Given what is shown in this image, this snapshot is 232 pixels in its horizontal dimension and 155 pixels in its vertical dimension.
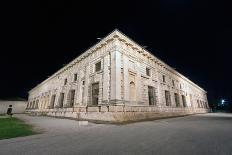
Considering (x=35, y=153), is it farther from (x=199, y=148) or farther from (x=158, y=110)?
(x=158, y=110)

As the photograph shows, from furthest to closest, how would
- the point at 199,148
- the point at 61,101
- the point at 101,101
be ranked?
the point at 61,101 → the point at 101,101 → the point at 199,148

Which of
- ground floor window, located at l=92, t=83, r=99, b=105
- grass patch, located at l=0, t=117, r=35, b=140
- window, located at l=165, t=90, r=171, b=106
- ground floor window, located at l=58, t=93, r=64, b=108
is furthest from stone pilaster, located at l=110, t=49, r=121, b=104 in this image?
ground floor window, located at l=58, t=93, r=64, b=108

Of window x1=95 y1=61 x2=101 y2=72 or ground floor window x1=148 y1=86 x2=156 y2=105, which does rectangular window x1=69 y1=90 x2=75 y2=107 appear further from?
ground floor window x1=148 y1=86 x2=156 y2=105

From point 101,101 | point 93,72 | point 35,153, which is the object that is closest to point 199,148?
point 35,153

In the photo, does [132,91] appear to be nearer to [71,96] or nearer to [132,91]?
[132,91]

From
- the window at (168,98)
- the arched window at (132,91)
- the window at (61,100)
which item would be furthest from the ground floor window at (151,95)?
the window at (61,100)

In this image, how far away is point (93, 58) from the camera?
1561 centimetres

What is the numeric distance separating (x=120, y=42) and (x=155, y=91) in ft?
25.4

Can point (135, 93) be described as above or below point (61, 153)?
above

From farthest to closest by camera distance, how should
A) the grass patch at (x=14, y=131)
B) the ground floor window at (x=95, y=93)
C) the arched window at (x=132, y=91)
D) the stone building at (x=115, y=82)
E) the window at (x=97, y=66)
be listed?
the window at (x=97, y=66) → the ground floor window at (x=95, y=93) → the arched window at (x=132, y=91) → the stone building at (x=115, y=82) → the grass patch at (x=14, y=131)

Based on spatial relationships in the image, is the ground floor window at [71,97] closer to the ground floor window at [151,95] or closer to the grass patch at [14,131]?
the grass patch at [14,131]

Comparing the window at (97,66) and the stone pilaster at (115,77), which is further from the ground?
the window at (97,66)

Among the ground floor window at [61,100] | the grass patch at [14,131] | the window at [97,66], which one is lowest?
Result: the grass patch at [14,131]

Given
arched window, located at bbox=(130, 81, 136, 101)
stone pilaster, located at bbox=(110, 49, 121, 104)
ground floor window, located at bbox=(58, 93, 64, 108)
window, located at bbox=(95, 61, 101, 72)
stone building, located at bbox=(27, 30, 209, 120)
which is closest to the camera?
stone pilaster, located at bbox=(110, 49, 121, 104)
